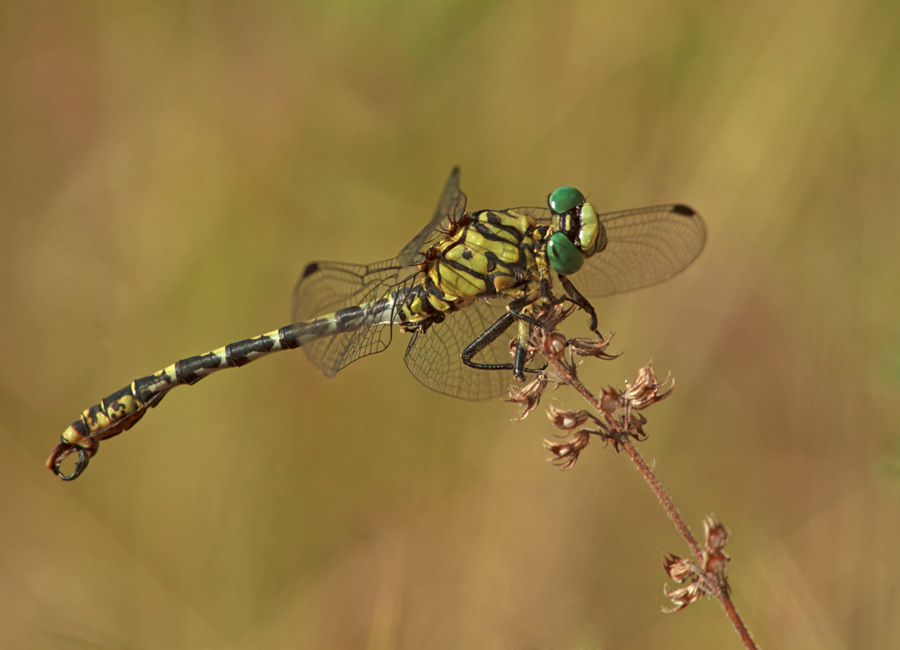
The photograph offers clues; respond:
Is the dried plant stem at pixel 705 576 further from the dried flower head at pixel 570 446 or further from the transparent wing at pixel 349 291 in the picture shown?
the transparent wing at pixel 349 291

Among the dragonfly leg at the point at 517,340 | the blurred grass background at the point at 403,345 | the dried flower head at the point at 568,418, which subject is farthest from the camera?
the blurred grass background at the point at 403,345

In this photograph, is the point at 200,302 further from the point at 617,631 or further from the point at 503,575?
the point at 617,631

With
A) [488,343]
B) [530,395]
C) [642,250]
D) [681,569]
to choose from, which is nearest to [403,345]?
[488,343]

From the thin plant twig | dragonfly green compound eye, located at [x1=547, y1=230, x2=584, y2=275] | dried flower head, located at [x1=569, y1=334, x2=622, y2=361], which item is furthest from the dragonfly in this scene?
dried flower head, located at [x1=569, y1=334, x2=622, y2=361]

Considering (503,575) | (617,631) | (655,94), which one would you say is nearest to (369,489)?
(503,575)

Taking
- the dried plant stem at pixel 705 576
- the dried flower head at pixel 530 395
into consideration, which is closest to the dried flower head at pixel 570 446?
the dried plant stem at pixel 705 576

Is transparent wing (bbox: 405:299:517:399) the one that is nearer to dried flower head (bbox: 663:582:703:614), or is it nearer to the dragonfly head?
the dragonfly head

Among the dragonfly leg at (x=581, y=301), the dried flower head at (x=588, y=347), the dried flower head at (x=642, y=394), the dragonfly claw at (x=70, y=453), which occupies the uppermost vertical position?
the dragonfly claw at (x=70, y=453)

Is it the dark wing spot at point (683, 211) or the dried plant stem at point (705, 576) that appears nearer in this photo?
the dried plant stem at point (705, 576)

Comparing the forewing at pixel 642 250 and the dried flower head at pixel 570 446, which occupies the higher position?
the forewing at pixel 642 250
